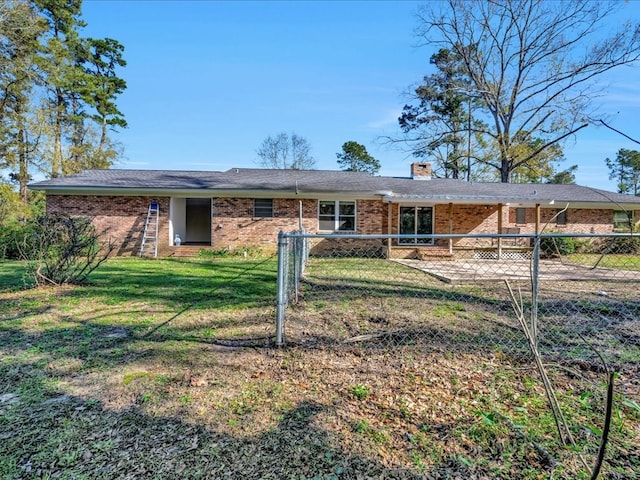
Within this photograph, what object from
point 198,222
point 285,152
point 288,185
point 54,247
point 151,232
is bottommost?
point 54,247

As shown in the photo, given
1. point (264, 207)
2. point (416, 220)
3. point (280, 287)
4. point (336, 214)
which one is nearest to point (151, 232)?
point (264, 207)

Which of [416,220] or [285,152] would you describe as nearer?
[416,220]

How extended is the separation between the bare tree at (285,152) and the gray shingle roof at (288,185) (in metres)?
18.7

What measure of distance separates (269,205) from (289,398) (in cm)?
1193

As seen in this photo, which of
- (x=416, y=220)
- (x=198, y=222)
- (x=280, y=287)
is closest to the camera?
(x=280, y=287)

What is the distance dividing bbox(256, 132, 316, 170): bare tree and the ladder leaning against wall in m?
24.1

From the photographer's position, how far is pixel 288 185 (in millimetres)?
14594

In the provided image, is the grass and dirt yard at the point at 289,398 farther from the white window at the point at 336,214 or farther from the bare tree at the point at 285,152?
the bare tree at the point at 285,152

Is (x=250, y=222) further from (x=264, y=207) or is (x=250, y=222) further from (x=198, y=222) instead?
(x=198, y=222)

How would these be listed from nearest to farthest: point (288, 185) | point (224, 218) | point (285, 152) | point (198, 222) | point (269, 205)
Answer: point (224, 218) → point (269, 205) → point (288, 185) → point (198, 222) → point (285, 152)

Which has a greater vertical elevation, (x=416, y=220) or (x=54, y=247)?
(x=416, y=220)

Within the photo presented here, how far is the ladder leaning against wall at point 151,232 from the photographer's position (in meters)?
13.5

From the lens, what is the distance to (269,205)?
47.2 feet

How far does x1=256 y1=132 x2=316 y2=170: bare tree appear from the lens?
37.1 meters
